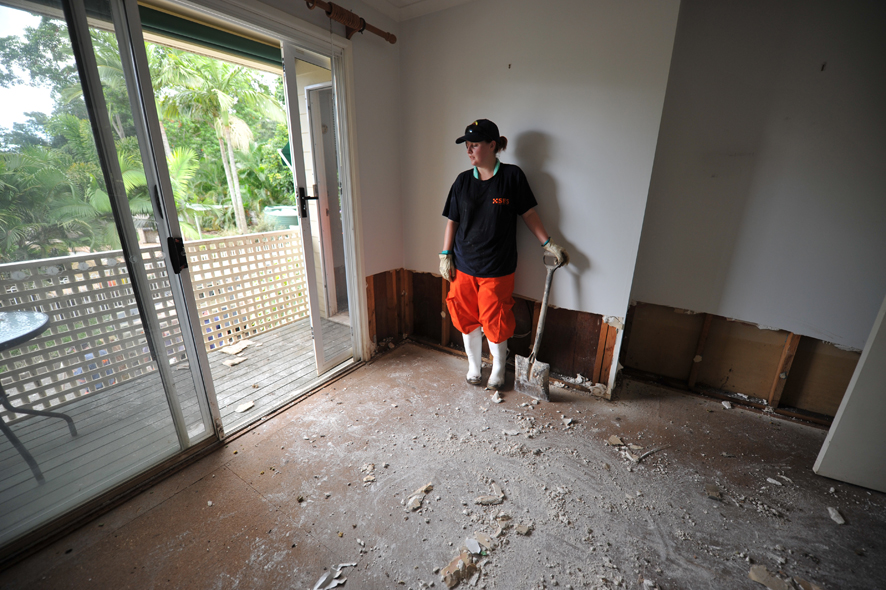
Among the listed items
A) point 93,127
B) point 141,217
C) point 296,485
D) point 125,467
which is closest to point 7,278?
point 141,217

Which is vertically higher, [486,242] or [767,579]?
[486,242]

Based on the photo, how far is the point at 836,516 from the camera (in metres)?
1.51

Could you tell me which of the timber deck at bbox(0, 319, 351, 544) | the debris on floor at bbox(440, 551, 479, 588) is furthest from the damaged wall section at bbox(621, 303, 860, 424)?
the timber deck at bbox(0, 319, 351, 544)

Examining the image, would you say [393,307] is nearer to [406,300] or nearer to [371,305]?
[406,300]

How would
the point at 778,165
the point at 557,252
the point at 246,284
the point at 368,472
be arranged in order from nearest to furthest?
the point at 368,472, the point at 778,165, the point at 557,252, the point at 246,284

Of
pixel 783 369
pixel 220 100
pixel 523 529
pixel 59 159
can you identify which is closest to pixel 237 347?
pixel 59 159

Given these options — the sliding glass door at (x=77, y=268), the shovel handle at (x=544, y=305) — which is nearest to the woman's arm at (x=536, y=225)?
the shovel handle at (x=544, y=305)

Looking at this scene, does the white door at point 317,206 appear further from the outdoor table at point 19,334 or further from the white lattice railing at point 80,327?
the outdoor table at point 19,334

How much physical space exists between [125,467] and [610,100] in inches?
120

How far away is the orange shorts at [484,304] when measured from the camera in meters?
2.33

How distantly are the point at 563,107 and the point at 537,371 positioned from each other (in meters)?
1.63

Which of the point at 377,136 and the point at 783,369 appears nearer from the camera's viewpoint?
the point at 783,369

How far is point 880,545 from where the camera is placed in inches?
55.1

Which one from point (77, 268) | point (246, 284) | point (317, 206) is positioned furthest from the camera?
point (246, 284)
